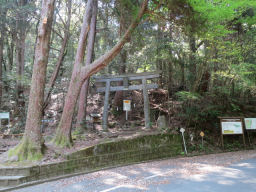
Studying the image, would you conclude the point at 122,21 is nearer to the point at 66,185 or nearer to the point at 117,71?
the point at 117,71

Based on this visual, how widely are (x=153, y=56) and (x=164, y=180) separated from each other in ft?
31.5

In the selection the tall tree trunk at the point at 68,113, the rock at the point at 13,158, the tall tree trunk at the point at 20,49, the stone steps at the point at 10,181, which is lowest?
the stone steps at the point at 10,181

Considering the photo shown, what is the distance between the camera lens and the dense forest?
824 cm

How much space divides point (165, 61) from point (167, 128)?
509 cm

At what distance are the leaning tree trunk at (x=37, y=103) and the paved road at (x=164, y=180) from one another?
1286mm

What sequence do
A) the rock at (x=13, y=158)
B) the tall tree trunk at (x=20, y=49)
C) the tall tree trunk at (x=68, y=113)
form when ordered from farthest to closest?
the tall tree trunk at (x=20, y=49) → the tall tree trunk at (x=68, y=113) → the rock at (x=13, y=158)

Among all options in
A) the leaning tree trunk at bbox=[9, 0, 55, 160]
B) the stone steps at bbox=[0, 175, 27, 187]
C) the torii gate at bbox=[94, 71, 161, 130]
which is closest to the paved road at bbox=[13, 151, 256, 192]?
the stone steps at bbox=[0, 175, 27, 187]

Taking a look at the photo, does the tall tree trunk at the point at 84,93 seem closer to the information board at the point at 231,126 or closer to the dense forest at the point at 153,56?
the dense forest at the point at 153,56

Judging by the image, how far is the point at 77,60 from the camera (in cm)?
819

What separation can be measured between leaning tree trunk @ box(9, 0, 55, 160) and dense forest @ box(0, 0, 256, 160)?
4 cm

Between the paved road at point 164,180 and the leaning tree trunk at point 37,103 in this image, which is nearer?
the paved road at point 164,180

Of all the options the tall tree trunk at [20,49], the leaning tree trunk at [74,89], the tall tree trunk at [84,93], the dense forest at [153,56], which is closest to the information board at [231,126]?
the dense forest at [153,56]

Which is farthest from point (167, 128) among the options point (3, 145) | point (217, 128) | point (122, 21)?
point (3, 145)

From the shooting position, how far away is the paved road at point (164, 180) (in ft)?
17.3
